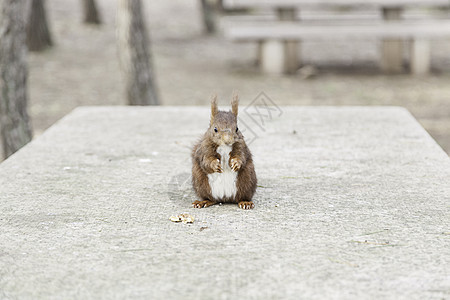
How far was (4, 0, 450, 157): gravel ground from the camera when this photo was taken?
8414 mm

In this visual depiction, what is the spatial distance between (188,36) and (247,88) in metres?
4.50

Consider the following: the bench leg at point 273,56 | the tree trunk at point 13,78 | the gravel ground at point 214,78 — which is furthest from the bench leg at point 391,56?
the tree trunk at point 13,78

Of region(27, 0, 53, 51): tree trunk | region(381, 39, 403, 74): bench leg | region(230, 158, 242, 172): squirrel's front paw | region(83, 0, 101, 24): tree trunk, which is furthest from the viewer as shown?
region(83, 0, 101, 24): tree trunk

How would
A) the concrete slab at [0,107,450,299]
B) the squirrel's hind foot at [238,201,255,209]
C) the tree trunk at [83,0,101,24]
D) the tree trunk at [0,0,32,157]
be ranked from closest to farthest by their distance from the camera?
the concrete slab at [0,107,450,299], the squirrel's hind foot at [238,201,255,209], the tree trunk at [0,0,32,157], the tree trunk at [83,0,101,24]

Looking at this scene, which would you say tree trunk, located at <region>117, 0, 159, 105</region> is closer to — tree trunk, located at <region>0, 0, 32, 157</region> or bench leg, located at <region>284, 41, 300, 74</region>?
tree trunk, located at <region>0, 0, 32, 157</region>

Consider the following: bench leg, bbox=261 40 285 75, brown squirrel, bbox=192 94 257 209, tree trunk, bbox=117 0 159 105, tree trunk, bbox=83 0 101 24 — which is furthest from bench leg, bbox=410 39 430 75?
brown squirrel, bbox=192 94 257 209

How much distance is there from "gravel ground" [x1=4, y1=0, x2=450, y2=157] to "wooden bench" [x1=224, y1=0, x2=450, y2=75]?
0.32m

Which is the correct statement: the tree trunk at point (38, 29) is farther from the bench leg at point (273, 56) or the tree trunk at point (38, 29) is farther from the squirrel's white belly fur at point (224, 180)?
the squirrel's white belly fur at point (224, 180)

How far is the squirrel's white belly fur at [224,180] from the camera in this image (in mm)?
2621

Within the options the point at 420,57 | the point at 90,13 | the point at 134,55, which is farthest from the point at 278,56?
the point at 90,13

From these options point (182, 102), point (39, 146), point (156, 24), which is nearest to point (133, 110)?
point (39, 146)

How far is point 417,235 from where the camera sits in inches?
95.9

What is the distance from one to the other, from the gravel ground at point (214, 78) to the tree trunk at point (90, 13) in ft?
0.77

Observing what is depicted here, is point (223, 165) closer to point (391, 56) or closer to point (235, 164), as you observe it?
point (235, 164)
